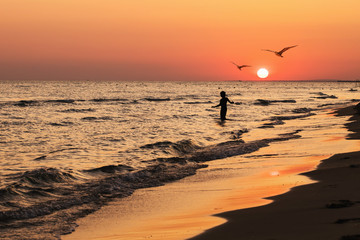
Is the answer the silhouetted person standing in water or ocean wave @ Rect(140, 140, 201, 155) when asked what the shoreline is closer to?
ocean wave @ Rect(140, 140, 201, 155)

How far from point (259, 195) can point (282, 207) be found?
4.78 feet

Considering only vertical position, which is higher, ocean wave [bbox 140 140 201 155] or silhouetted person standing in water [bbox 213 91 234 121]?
silhouetted person standing in water [bbox 213 91 234 121]

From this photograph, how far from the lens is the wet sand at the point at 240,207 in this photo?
637 centimetres

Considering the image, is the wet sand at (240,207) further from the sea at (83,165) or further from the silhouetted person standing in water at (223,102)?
the silhouetted person standing in water at (223,102)

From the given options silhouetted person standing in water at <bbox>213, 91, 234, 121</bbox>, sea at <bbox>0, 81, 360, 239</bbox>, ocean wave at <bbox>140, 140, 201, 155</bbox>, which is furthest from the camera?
silhouetted person standing in water at <bbox>213, 91, 234, 121</bbox>

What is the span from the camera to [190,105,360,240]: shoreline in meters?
5.88

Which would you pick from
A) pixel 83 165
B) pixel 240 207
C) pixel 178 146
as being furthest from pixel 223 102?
pixel 240 207

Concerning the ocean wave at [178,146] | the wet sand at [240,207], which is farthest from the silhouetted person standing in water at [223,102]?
the wet sand at [240,207]

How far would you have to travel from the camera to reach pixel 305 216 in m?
6.80

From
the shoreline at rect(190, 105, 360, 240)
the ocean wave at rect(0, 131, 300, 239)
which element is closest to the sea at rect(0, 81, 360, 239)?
the ocean wave at rect(0, 131, 300, 239)

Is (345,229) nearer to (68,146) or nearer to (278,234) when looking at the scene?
(278,234)

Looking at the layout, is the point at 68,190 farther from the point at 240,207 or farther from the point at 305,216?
the point at 305,216

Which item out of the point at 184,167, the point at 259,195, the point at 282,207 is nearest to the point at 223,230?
the point at 282,207

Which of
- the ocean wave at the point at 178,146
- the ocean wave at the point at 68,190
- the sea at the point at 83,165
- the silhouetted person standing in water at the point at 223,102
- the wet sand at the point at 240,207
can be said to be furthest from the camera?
the silhouetted person standing in water at the point at 223,102
